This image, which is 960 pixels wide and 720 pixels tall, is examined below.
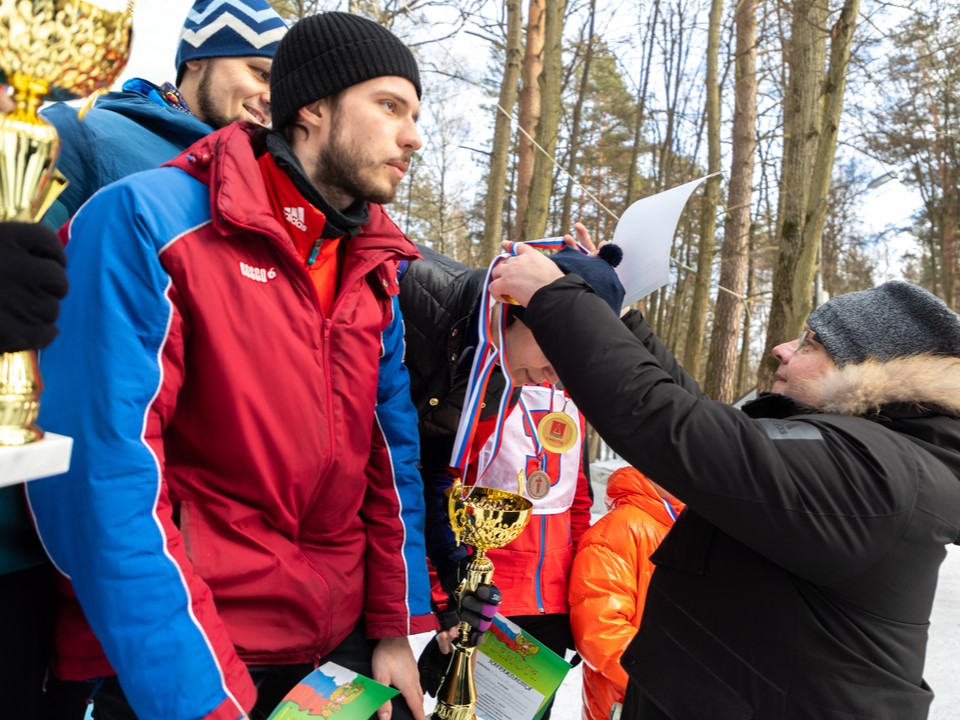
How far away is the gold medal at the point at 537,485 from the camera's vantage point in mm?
2719

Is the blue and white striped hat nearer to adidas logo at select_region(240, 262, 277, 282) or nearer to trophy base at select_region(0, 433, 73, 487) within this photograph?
adidas logo at select_region(240, 262, 277, 282)

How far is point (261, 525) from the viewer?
1417mm

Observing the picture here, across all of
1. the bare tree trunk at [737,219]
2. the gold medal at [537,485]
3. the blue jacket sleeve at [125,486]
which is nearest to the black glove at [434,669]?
the gold medal at [537,485]

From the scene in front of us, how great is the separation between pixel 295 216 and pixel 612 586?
1.72 meters

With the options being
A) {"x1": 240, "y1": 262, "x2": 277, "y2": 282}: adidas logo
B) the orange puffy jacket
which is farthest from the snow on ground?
{"x1": 240, "y1": 262, "x2": 277, "y2": 282}: adidas logo

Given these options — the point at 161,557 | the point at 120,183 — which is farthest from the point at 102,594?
the point at 120,183

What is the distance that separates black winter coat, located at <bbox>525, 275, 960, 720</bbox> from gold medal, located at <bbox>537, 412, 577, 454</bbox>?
34.7 inches

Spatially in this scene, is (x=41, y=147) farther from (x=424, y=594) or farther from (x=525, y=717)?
(x=525, y=717)

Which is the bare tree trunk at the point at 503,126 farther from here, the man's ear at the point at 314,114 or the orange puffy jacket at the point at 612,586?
the man's ear at the point at 314,114

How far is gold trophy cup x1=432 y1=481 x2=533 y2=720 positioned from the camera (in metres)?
1.81

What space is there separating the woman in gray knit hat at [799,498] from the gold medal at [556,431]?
32.8 inches

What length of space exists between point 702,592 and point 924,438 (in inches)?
24.0

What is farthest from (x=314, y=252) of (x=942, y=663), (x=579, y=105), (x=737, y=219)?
(x=579, y=105)

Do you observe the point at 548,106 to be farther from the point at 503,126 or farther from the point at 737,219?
the point at 737,219
